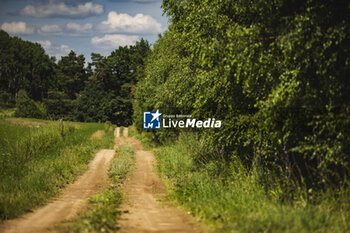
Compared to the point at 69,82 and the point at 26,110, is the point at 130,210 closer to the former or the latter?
the point at 26,110

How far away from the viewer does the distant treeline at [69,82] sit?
66.0m

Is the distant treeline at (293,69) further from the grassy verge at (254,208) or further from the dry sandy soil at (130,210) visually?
the dry sandy soil at (130,210)

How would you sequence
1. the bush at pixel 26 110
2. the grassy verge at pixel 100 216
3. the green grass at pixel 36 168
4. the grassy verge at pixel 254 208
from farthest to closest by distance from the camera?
the bush at pixel 26 110 < the green grass at pixel 36 168 < the grassy verge at pixel 100 216 < the grassy verge at pixel 254 208

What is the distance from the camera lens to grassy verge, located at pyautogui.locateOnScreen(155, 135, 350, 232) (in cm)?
487

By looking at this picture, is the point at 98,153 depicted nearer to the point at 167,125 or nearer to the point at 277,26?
the point at 167,125

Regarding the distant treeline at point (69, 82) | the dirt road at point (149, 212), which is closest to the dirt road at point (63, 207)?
the dirt road at point (149, 212)

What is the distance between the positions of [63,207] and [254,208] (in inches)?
195

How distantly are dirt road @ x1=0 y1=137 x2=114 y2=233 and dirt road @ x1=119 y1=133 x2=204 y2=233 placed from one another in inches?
49.0

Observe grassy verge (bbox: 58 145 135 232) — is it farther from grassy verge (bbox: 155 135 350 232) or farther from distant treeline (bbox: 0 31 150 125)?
distant treeline (bbox: 0 31 150 125)

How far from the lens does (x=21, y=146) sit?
551 inches

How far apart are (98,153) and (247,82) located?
540 inches

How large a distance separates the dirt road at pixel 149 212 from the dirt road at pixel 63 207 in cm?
124

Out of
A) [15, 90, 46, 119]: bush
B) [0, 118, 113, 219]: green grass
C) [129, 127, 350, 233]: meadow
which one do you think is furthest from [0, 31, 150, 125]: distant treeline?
[129, 127, 350, 233]: meadow

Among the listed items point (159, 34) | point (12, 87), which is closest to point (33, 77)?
point (12, 87)
